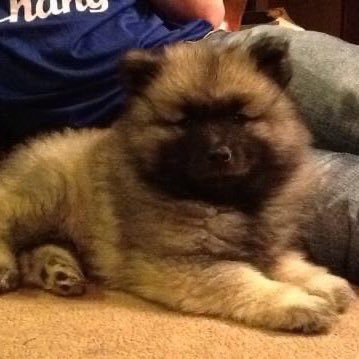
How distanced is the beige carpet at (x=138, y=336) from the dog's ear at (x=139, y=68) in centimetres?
45

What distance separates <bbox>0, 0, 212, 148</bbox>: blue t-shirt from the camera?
175 cm

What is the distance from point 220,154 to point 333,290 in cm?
34

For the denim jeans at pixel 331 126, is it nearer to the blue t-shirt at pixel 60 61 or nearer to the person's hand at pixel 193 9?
the person's hand at pixel 193 9

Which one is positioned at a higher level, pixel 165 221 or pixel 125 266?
pixel 165 221

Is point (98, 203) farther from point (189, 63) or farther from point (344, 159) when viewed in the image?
point (344, 159)

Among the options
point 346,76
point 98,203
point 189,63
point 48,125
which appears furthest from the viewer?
point 48,125

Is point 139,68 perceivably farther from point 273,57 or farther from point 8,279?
point 8,279

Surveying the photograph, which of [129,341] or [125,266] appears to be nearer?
[129,341]

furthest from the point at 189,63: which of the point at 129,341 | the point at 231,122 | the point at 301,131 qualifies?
the point at 129,341

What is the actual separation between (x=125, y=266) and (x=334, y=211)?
0.45 meters

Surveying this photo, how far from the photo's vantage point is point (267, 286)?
1.34 m

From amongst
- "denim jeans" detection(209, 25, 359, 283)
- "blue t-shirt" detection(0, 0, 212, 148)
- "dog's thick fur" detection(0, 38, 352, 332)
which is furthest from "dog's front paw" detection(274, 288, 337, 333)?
"blue t-shirt" detection(0, 0, 212, 148)

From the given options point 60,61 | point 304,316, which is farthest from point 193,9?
point 304,316

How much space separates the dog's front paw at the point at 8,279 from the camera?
4.82 feet
